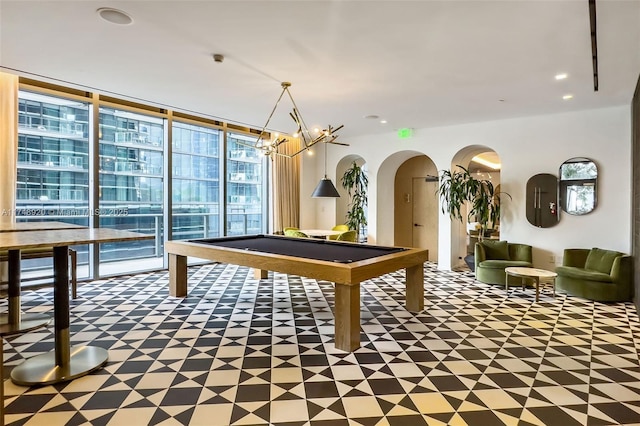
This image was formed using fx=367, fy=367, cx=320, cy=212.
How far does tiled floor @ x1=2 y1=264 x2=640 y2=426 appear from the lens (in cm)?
238

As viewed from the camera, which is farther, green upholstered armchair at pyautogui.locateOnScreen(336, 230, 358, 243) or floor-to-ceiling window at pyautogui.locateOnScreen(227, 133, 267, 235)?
floor-to-ceiling window at pyautogui.locateOnScreen(227, 133, 267, 235)

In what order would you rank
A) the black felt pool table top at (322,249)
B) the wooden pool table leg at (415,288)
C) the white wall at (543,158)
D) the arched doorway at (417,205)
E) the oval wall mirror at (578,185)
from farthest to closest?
the arched doorway at (417,205) → the oval wall mirror at (578,185) → the white wall at (543,158) → the wooden pool table leg at (415,288) → the black felt pool table top at (322,249)

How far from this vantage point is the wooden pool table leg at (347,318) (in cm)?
339

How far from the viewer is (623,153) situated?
566cm

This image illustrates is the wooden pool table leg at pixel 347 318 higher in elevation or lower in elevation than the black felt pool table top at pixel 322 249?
lower

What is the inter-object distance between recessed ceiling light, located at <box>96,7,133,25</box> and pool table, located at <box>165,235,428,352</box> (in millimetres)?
2528

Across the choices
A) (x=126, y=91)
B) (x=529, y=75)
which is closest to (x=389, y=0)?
(x=529, y=75)

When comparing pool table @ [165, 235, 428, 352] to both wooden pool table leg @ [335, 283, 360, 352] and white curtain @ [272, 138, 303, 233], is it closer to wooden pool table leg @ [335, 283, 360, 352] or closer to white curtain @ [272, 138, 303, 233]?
wooden pool table leg @ [335, 283, 360, 352]

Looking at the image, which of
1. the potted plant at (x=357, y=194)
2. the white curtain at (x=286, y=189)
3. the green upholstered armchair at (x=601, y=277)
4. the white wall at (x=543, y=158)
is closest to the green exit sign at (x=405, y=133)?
the white wall at (x=543, y=158)

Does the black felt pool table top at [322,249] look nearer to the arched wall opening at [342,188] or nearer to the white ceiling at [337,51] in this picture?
the white ceiling at [337,51]

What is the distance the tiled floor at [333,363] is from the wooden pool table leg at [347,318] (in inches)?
4.9

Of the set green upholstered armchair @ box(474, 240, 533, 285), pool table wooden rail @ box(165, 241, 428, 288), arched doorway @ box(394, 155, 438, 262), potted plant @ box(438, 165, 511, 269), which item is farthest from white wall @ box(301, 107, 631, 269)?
pool table wooden rail @ box(165, 241, 428, 288)

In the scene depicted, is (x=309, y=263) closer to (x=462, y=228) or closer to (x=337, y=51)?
(x=337, y=51)

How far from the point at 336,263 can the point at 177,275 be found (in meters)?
2.69
